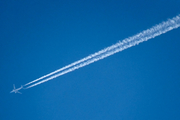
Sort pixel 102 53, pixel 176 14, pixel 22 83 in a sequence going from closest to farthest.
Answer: pixel 176 14 → pixel 102 53 → pixel 22 83

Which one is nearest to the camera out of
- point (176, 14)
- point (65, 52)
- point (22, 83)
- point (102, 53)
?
point (176, 14)

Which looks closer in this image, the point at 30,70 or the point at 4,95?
the point at 30,70

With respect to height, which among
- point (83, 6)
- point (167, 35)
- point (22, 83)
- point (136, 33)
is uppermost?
point (83, 6)

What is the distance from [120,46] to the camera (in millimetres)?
4473

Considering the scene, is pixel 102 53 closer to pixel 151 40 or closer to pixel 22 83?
pixel 151 40

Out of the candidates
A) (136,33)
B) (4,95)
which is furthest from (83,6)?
(4,95)

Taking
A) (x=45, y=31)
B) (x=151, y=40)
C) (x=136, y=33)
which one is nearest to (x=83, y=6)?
(x=45, y=31)

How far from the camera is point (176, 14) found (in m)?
4.10

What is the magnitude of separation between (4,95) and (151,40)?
17.9 ft

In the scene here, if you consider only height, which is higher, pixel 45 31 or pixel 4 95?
pixel 45 31

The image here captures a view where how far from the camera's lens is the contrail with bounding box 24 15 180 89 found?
13.1ft

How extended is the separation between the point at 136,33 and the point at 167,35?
2.76ft

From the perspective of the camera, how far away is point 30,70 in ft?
17.8

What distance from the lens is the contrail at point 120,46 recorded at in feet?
13.1
